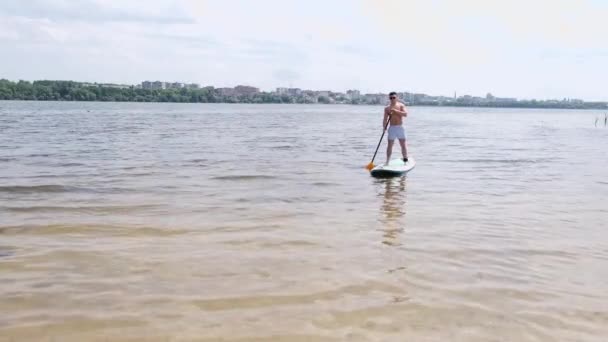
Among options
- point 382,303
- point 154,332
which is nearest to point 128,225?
point 154,332

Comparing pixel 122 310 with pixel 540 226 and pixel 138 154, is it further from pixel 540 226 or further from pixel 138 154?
pixel 138 154

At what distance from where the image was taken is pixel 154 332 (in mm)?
4504

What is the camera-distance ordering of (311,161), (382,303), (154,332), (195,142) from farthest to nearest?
(195,142) < (311,161) < (382,303) < (154,332)

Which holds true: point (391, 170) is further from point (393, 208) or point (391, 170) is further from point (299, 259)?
point (299, 259)

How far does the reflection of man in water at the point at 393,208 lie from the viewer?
26.4ft

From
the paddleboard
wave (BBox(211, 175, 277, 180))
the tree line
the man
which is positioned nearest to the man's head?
the man

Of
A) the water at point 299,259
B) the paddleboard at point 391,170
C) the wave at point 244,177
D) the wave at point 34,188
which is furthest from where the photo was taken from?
the paddleboard at point 391,170

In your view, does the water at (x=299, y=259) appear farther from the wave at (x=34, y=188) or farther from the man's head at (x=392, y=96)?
the man's head at (x=392, y=96)

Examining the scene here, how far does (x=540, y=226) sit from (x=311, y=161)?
11006 millimetres

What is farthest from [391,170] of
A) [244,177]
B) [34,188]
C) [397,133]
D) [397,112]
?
[34,188]

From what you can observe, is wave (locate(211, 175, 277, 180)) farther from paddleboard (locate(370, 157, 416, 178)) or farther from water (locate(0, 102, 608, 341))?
paddleboard (locate(370, 157, 416, 178))

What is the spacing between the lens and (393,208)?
10.2 meters

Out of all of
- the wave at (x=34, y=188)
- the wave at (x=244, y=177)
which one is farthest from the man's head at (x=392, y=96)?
the wave at (x=34, y=188)

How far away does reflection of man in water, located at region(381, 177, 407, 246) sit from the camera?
805 cm
